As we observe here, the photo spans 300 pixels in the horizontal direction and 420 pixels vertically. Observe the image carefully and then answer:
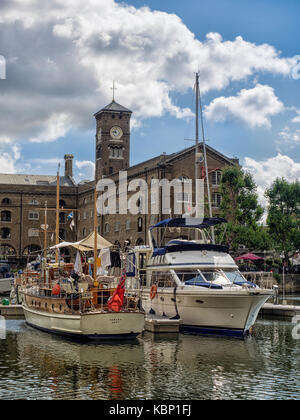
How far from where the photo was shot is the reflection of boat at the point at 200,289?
1038 inches

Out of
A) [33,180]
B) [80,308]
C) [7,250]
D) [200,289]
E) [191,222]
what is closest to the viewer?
[80,308]

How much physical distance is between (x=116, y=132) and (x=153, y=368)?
6625cm

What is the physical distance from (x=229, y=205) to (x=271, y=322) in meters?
24.9

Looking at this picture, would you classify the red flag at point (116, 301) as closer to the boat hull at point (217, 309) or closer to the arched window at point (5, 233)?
the boat hull at point (217, 309)

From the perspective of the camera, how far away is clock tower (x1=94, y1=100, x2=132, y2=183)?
8288 cm

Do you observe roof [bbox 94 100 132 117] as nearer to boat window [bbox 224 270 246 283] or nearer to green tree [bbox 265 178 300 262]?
green tree [bbox 265 178 300 262]

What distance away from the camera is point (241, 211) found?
54.6m

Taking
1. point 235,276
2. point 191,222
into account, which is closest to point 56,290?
point 235,276

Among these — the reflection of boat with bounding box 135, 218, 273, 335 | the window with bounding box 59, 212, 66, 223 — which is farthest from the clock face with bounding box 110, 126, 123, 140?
the reflection of boat with bounding box 135, 218, 273, 335
